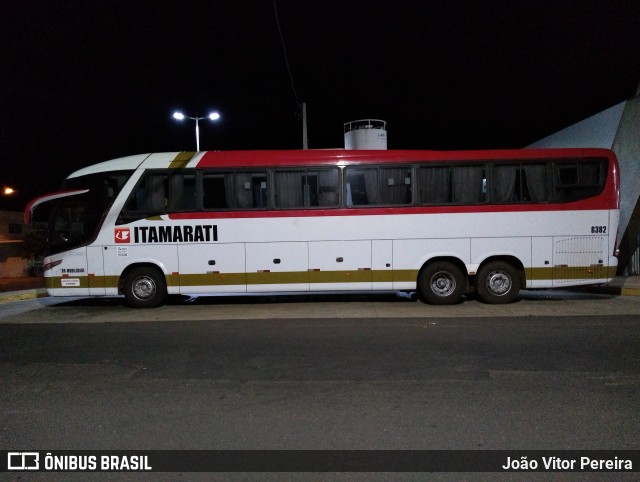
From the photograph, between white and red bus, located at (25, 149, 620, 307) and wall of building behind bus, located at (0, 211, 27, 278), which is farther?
wall of building behind bus, located at (0, 211, 27, 278)

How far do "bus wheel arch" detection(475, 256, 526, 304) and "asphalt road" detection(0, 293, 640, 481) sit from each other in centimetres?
121

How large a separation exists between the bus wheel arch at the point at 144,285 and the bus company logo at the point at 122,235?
652 mm

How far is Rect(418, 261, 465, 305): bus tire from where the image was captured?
10.6 meters

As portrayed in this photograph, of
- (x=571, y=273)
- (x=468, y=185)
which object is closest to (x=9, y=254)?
(x=468, y=185)

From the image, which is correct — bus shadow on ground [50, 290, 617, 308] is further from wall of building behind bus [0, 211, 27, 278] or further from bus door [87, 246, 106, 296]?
wall of building behind bus [0, 211, 27, 278]

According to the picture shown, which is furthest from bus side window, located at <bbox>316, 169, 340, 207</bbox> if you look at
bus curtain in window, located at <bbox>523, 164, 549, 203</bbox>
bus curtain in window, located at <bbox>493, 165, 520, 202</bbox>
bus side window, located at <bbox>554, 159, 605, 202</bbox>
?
bus side window, located at <bbox>554, 159, 605, 202</bbox>

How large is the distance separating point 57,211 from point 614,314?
1244cm

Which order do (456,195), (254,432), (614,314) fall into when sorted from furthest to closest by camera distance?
(456,195) → (614,314) → (254,432)

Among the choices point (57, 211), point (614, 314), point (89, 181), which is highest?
point (89, 181)

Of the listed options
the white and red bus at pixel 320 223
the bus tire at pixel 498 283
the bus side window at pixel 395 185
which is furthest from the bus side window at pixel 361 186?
the bus tire at pixel 498 283

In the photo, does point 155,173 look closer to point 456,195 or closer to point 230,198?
point 230,198

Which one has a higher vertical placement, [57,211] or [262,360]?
[57,211]

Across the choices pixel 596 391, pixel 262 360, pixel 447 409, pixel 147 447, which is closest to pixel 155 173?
pixel 262 360

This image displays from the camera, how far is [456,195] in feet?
34.5
